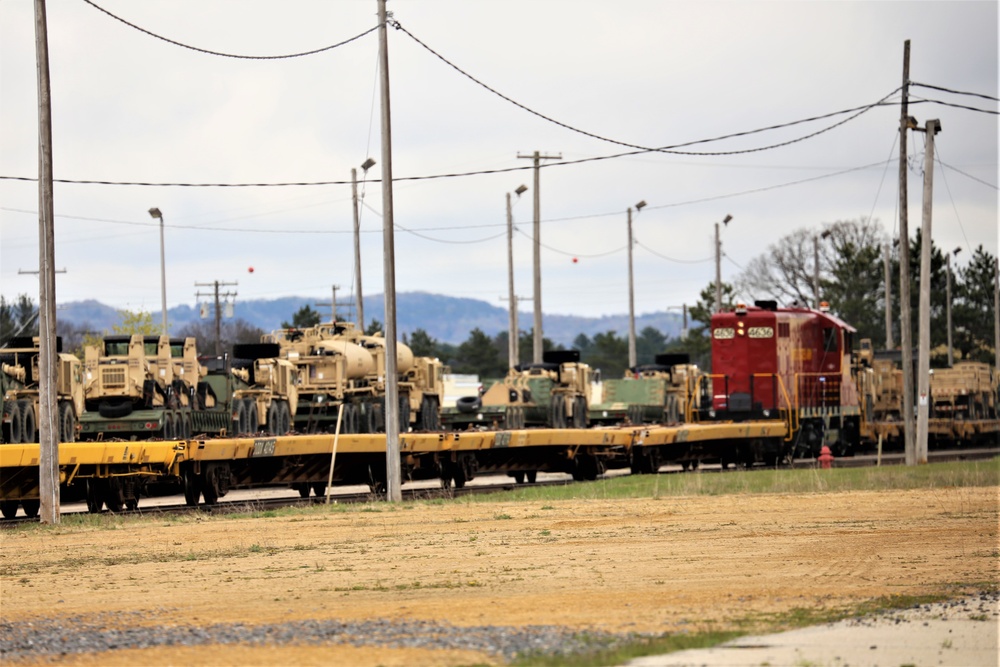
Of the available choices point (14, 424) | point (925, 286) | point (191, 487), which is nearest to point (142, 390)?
point (14, 424)

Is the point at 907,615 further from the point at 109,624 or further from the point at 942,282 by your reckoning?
the point at 942,282

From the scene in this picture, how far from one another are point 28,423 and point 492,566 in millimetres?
16944

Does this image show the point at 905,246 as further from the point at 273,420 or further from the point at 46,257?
the point at 46,257

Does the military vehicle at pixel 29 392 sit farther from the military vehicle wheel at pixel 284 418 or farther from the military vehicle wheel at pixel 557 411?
the military vehicle wheel at pixel 557 411

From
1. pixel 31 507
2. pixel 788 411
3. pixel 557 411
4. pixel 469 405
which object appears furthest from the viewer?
pixel 557 411

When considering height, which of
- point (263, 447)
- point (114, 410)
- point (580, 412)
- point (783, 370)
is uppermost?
point (783, 370)

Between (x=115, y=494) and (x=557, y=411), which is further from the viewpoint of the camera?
(x=557, y=411)

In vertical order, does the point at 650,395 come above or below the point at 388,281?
below

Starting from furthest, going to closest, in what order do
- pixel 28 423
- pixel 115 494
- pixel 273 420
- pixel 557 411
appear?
1. pixel 557 411
2. pixel 273 420
3. pixel 28 423
4. pixel 115 494

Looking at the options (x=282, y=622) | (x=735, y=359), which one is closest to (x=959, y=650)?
(x=282, y=622)

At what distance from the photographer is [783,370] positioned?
40938mm

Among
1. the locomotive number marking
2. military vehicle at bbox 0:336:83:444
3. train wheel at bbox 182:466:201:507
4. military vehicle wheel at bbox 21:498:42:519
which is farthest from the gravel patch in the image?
military vehicle at bbox 0:336:83:444

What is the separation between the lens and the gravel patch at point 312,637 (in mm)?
10500

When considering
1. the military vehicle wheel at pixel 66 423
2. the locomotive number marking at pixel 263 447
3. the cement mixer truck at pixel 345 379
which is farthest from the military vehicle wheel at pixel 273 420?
the locomotive number marking at pixel 263 447
